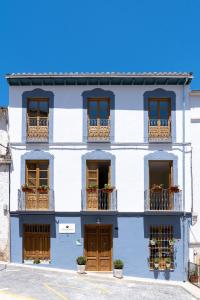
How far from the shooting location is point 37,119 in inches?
→ 832

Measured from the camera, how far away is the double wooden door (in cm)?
2077

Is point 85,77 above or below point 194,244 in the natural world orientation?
above

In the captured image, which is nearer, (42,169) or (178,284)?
(178,284)

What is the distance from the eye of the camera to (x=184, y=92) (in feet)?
69.2

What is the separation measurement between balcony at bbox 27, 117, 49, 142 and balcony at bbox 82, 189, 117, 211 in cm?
350

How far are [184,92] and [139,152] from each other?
12.7ft

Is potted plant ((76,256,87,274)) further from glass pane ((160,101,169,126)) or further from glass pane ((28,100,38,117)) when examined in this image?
glass pane ((160,101,169,126))

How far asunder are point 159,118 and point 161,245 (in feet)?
21.2

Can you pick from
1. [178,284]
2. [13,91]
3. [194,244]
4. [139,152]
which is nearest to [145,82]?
[139,152]

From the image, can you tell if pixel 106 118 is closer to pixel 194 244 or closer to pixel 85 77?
pixel 85 77

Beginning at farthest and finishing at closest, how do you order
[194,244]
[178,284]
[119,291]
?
[194,244] → [178,284] → [119,291]

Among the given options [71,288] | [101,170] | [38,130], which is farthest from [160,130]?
[71,288]

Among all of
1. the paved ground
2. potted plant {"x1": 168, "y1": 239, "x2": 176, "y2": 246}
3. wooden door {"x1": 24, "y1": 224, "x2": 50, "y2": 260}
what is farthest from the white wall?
the paved ground

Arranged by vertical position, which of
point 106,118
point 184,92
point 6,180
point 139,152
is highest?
point 184,92
